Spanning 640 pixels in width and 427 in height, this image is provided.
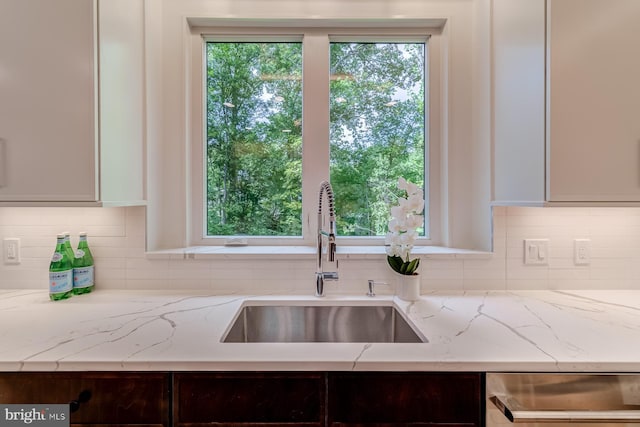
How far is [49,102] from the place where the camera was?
1.24 meters

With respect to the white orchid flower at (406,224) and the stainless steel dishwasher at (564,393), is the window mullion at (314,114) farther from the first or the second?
the stainless steel dishwasher at (564,393)

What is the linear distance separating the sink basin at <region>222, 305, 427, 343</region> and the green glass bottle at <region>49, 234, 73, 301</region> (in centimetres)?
75

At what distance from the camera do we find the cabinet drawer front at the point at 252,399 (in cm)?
93

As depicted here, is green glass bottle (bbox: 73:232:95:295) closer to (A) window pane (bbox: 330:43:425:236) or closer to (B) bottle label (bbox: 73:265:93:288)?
(B) bottle label (bbox: 73:265:93:288)

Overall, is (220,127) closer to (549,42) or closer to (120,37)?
(120,37)

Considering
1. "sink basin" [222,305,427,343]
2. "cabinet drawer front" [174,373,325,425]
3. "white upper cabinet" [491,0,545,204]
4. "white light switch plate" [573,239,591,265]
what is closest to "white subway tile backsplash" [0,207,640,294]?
Answer: "white light switch plate" [573,239,591,265]

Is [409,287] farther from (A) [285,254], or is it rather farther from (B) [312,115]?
(B) [312,115]

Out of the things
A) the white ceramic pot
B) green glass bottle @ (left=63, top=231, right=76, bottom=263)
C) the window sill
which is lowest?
the white ceramic pot

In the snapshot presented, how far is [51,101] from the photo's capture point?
124 centimetres

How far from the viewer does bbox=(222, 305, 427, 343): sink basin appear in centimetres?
145

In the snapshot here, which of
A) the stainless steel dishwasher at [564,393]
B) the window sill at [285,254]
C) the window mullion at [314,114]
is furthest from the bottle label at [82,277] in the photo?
the stainless steel dishwasher at [564,393]

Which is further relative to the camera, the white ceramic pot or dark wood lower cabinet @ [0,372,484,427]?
the white ceramic pot

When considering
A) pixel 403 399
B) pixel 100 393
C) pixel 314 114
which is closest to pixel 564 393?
pixel 403 399

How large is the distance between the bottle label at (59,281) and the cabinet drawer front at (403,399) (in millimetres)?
1214
